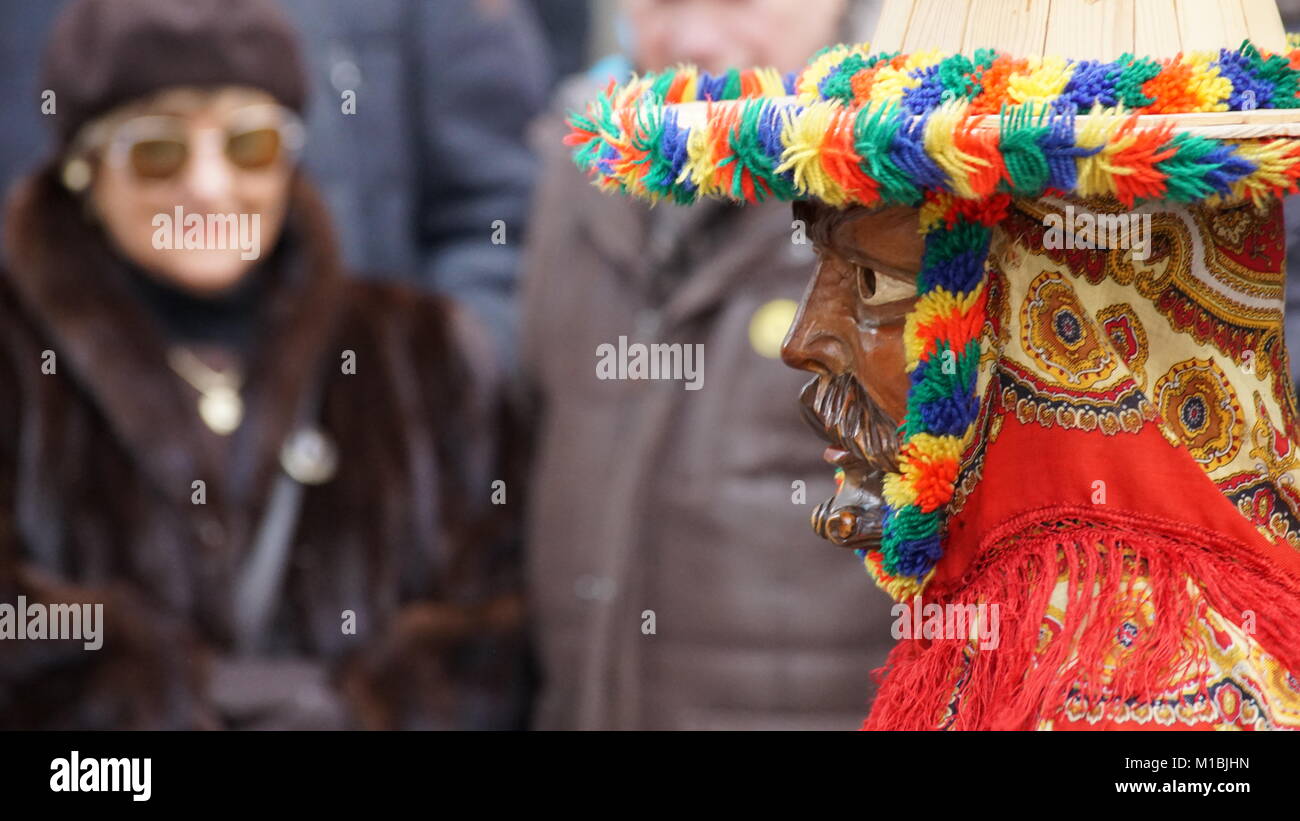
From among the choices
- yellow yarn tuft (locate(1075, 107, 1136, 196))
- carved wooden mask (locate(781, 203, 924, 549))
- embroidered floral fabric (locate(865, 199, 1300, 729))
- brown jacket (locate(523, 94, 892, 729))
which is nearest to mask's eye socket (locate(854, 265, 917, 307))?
carved wooden mask (locate(781, 203, 924, 549))

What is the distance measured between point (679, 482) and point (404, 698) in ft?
2.46

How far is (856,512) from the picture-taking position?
1978mm

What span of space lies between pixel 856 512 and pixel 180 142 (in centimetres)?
219

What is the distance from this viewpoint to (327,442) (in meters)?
3.65

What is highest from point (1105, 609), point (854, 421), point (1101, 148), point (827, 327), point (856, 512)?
point (1101, 148)

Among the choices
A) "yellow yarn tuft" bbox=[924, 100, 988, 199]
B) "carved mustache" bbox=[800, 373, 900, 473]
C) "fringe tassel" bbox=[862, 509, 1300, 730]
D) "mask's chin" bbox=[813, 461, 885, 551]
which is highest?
"yellow yarn tuft" bbox=[924, 100, 988, 199]

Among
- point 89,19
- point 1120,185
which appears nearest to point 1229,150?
point 1120,185

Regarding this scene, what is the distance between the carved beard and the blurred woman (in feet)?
5.64

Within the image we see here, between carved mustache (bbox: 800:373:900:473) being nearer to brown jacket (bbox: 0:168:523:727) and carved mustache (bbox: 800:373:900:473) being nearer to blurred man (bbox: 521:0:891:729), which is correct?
blurred man (bbox: 521:0:891:729)

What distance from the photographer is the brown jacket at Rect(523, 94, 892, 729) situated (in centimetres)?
324

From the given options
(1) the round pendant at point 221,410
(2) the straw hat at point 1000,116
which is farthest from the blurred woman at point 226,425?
(2) the straw hat at point 1000,116

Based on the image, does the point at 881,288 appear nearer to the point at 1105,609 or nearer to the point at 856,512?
the point at 856,512

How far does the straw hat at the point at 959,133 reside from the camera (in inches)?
63.7

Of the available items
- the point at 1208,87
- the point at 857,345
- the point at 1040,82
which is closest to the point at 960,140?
the point at 1040,82
